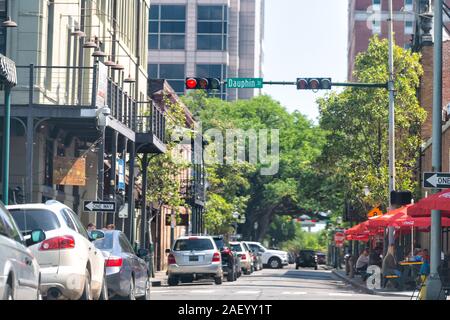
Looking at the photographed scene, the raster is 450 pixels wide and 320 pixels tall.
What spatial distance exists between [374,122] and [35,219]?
32556 mm

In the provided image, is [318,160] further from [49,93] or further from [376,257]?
[49,93]

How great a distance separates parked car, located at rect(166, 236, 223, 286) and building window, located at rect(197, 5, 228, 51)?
67161 mm

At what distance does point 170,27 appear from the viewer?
105875 mm

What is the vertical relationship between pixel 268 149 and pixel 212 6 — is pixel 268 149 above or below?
below

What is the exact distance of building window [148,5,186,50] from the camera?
105 m

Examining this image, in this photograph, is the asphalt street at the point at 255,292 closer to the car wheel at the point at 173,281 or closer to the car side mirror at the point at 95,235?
the car wheel at the point at 173,281

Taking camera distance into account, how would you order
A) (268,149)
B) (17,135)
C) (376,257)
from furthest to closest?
(268,149)
(376,257)
(17,135)

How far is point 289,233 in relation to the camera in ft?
439

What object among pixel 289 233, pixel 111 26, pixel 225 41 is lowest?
pixel 289 233

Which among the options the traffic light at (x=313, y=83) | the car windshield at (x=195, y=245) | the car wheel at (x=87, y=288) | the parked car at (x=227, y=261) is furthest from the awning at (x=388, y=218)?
the car wheel at (x=87, y=288)

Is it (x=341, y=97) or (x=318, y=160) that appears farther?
(x=318, y=160)

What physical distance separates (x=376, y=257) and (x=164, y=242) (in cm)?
1926
